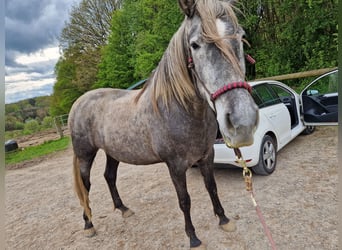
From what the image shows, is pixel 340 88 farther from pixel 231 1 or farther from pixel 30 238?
pixel 30 238

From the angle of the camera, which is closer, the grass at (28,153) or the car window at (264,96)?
the car window at (264,96)

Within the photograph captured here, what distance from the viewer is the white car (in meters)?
2.79

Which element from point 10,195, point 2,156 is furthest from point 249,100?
point 10,195

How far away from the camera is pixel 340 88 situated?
0.99 meters

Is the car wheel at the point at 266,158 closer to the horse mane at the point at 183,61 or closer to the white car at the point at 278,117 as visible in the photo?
the white car at the point at 278,117

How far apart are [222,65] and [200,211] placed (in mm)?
1816

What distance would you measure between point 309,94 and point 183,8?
332 centimetres

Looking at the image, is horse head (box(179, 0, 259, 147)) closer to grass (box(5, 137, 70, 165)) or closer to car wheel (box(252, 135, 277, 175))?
car wheel (box(252, 135, 277, 175))

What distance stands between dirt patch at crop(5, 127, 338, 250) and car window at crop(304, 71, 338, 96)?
831 mm

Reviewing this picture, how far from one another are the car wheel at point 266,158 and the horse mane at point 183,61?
5.65ft

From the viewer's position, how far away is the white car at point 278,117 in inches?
110

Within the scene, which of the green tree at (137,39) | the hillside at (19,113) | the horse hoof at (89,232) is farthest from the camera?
the green tree at (137,39)

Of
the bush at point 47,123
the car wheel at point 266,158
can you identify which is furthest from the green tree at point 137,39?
the car wheel at point 266,158

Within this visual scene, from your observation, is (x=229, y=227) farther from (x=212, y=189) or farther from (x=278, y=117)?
(x=278, y=117)
